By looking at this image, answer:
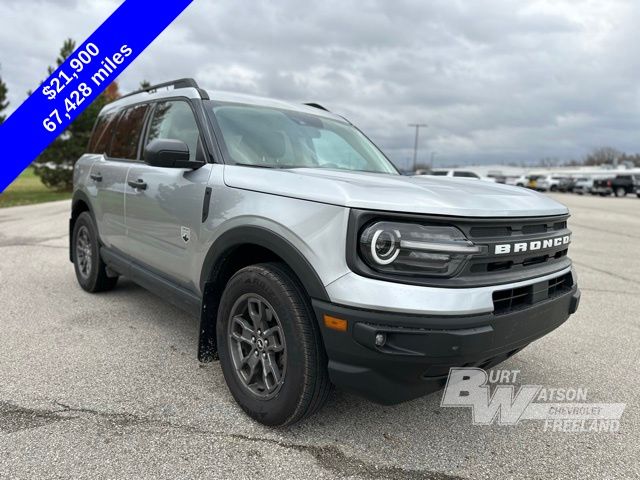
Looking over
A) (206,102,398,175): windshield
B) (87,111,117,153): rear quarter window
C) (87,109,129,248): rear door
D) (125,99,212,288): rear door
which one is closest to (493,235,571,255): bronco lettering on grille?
(206,102,398,175): windshield

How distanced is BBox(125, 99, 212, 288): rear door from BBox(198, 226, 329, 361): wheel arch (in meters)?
0.29

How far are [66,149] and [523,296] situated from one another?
27.3 m

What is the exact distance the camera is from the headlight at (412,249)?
84.8 inches

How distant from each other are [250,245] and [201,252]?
0.44m

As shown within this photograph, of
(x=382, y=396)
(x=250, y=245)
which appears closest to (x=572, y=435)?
(x=382, y=396)

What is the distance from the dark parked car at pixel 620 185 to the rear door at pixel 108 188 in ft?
141

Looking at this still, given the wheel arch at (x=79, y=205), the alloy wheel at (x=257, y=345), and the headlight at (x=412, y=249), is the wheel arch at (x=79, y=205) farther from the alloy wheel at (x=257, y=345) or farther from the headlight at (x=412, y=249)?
the headlight at (x=412, y=249)

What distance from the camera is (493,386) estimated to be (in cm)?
338

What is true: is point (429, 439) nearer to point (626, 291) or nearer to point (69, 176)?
point (626, 291)

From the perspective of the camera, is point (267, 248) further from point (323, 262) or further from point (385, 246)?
point (385, 246)

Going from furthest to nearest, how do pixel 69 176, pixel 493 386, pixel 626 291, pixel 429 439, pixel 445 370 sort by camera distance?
pixel 69 176 → pixel 626 291 → pixel 493 386 → pixel 429 439 → pixel 445 370

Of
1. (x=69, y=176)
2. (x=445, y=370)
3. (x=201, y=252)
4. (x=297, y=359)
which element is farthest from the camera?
(x=69, y=176)

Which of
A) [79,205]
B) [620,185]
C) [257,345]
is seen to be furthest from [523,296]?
[620,185]

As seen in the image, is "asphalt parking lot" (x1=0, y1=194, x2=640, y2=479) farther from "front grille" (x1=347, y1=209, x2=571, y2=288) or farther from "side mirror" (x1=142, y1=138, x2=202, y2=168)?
"side mirror" (x1=142, y1=138, x2=202, y2=168)
